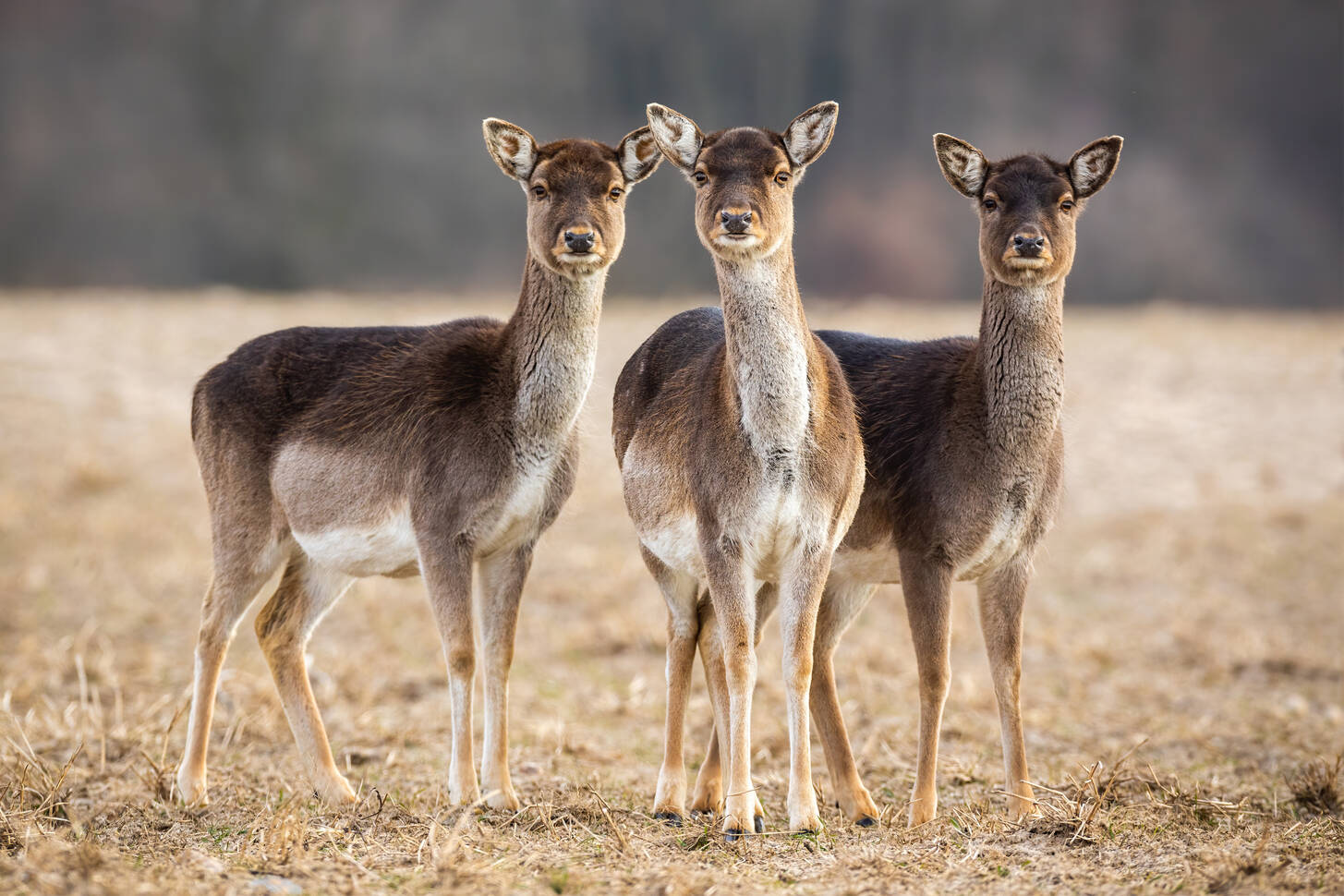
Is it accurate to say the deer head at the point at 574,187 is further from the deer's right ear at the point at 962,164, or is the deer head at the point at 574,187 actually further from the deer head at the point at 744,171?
the deer's right ear at the point at 962,164

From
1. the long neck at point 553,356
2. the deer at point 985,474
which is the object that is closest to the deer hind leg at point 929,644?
the deer at point 985,474

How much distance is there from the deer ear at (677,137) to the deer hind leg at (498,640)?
2.17m

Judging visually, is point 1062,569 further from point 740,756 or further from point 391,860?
point 391,860

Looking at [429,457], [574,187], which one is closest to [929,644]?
[429,457]

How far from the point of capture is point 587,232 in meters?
6.61

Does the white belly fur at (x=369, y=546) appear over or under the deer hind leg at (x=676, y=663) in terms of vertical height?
over

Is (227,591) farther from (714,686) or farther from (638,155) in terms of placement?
(638,155)

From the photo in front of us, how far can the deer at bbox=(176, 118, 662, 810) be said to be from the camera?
22.1 feet

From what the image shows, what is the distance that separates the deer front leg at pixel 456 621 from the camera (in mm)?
6668

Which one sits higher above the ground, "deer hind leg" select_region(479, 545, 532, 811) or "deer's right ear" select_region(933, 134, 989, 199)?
"deer's right ear" select_region(933, 134, 989, 199)

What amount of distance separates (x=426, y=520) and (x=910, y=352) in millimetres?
2859

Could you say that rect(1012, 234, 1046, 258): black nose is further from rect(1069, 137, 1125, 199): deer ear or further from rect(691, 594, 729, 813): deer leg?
rect(691, 594, 729, 813): deer leg

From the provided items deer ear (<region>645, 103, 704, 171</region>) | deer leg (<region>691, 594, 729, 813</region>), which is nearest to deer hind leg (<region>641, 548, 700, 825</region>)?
deer leg (<region>691, 594, 729, 813</region>)

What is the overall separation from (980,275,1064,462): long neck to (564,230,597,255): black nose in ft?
6.92
